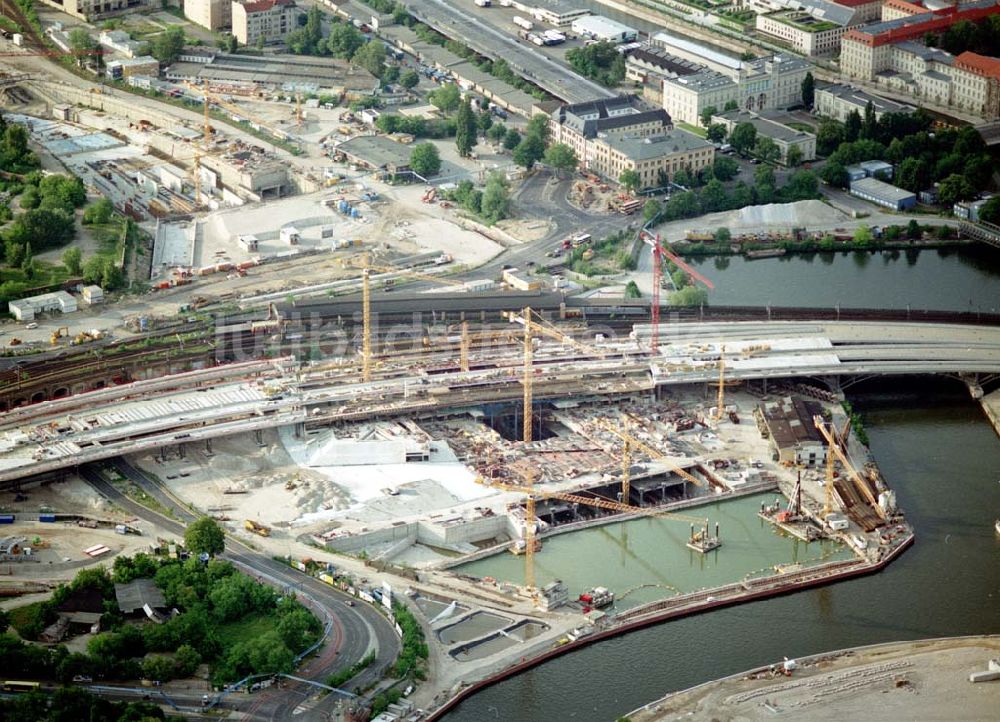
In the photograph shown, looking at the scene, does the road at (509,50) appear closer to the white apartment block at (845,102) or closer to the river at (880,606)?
the white apartment block at (845,102)

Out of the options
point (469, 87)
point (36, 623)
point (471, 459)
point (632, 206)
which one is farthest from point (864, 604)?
point (469, 87)

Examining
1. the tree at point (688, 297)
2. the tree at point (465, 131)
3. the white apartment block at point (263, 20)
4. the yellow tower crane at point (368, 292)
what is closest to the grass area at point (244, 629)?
the yellow tower crane at point (368, 292)

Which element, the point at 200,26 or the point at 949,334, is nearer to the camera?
the point at 949,334

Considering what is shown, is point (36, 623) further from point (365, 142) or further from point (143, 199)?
point (365, 142)

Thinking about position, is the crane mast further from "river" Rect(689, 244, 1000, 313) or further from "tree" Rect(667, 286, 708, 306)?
"river" Rect(689, 244, 1000, 313)

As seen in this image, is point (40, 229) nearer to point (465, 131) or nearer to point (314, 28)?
point (465, 131)

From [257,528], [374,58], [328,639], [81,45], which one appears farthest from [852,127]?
[328,639]
